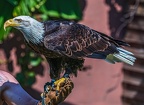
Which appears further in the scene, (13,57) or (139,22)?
(139,22)

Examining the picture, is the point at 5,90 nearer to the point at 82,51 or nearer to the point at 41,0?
the point at 82,51

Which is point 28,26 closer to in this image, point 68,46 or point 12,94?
point 68,46

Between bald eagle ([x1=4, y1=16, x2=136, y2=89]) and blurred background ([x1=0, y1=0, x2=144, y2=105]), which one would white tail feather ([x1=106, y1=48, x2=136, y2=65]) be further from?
blurred background ([x1=0, y1=0, x2=144, y2=105])

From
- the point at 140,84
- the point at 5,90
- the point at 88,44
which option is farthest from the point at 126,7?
the point at 5,90

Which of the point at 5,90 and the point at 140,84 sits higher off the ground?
the point at 5,90

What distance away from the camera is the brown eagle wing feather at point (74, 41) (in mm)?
2182

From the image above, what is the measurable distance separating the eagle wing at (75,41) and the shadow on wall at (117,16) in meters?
1.71

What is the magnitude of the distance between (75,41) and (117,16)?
1.96 meters

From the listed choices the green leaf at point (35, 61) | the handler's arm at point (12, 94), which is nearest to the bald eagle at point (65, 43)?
the handler's arm at point (12, 94)

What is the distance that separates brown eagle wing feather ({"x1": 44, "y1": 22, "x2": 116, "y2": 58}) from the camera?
2.18 meters

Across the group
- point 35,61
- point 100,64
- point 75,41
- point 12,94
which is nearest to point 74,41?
point 75,41

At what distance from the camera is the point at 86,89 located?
13.7 feet

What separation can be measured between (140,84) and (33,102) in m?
2.16

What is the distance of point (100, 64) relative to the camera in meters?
4.16
